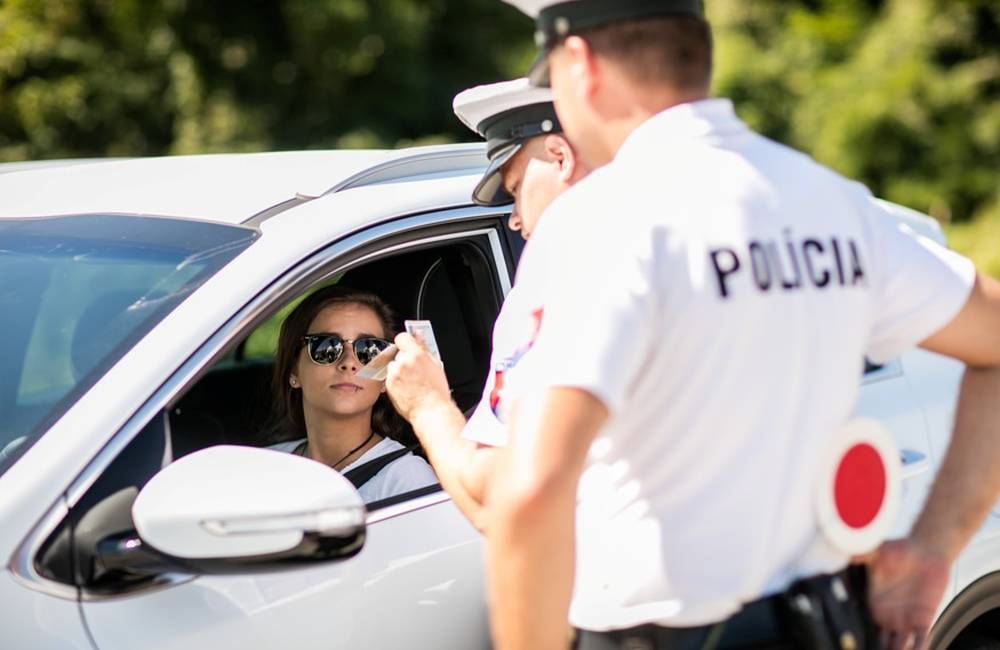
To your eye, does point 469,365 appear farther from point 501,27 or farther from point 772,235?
point 501,27

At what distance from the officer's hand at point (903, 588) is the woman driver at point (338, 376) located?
3.74 ft

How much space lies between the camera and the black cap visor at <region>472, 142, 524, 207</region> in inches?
93.7

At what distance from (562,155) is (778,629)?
95cm

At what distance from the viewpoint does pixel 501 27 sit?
21.9 metres

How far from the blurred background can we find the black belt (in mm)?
13345

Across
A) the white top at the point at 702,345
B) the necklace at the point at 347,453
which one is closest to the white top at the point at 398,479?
the necklace at the point at 347,453

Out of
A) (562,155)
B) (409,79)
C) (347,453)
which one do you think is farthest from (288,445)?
(409,79)

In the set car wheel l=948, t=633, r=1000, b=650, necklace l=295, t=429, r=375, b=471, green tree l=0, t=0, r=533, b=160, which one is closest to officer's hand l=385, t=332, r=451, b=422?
necklace l=295, t=429, r=375, b=471

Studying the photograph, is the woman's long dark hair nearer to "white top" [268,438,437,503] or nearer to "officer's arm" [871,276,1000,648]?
"white top" [268,438,437,503]

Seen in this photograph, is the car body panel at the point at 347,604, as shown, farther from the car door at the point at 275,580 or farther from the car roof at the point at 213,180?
the car roof at the point at 213,180

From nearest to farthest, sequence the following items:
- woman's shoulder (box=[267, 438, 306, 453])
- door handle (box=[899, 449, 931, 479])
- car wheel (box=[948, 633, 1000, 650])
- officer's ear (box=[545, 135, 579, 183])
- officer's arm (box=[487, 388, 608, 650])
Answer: officer's arm (box=[487, 388, 608, 650]) → officer's ear (box=[545, 135, 579, 183]) → door handle (box=[899, 449, 931, 479]) → car wheel (box=[948, 633, 1000, 650]) → woman's shoulder (box=[267, 438, 306, 453])

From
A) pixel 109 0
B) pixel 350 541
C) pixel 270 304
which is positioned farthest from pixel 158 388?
pixel 109 0

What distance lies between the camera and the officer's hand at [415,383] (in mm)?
1980

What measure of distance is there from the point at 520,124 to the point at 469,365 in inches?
28.3
